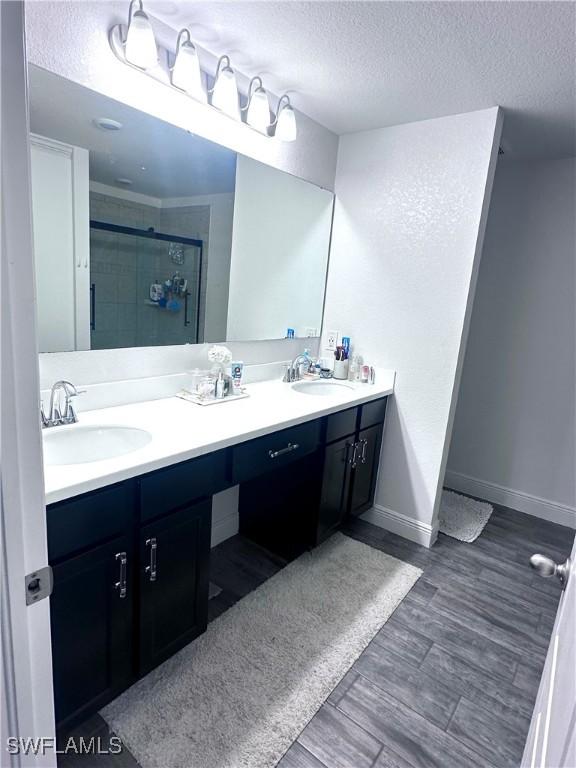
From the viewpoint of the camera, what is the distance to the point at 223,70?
1662mm

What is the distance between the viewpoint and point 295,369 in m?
2.48

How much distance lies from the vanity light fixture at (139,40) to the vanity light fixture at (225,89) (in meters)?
0.30

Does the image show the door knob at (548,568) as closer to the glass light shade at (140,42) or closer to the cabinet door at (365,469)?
the cabinet door at (365,469)

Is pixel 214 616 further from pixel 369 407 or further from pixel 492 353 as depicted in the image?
pixel 492 353

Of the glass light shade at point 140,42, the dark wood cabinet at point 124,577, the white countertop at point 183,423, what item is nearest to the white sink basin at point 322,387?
the white countertop at point 183,423

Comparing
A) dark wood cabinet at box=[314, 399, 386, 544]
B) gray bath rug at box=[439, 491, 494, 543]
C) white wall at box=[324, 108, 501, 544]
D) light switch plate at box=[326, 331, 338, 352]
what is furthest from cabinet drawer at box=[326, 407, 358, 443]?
gray bath rug at box=[439, 491, 494, 543]

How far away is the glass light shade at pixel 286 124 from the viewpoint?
1.95m

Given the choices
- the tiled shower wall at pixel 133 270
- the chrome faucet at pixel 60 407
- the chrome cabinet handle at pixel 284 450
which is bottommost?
the chrome cabinet handle at pixel 284 450

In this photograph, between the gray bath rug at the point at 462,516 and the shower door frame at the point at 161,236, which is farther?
the gray bath rug at the point at 462,516

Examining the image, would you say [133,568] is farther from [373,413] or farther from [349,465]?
[373,413]

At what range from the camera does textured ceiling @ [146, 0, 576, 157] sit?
53.6 inches

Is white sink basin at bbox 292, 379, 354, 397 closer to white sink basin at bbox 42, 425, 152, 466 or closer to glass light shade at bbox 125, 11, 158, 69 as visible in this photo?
white sink basin at bbox 42, 425, 152, 466

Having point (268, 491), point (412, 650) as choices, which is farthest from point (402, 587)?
point (268, 491)

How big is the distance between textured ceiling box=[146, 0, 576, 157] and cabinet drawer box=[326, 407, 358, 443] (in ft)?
4.75
